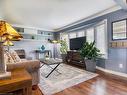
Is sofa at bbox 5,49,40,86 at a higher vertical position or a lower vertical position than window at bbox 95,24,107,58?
lower

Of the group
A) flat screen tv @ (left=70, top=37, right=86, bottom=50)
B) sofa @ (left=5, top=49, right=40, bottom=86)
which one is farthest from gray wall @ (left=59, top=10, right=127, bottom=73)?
sofa @ (left=5, top=49, right=40, bottom=86)

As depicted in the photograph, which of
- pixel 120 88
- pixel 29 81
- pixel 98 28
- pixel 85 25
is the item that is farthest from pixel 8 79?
pixel 85 25

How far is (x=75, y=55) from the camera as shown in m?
5.46

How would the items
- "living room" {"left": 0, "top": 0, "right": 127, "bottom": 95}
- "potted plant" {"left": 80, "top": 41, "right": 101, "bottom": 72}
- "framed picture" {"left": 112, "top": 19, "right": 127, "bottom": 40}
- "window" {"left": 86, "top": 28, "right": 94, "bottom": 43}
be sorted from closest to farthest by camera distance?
"living room" {"left": 0, "top": 0, "right": 127, "bottom": 95} → "framed picture" {"left": 112, "top": 19, "right": 127, "bottom": 40} → "potted plant" {"left": 80, "top": 41, "right": 101, "bottom": 72} → "window" {"left": 86, "top": 28, "right": 94, "bottom": 43}

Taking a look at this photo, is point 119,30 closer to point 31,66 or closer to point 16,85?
point 31,66

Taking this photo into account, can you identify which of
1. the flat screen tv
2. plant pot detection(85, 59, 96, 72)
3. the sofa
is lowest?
plant pot detection(85, 59, 96, 72)

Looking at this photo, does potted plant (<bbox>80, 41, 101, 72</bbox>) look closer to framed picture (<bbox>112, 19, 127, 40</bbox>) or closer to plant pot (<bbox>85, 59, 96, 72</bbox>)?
plant pot (<bbox>85, 59, 96, 72</bbox>)

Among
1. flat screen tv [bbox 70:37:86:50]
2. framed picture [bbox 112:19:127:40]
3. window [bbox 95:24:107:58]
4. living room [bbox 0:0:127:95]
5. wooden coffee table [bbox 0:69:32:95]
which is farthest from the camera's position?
flat screen tv [bbox 70:37:86:50]

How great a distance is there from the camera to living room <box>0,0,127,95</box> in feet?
4.78

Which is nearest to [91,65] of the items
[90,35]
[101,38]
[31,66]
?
[101,38]

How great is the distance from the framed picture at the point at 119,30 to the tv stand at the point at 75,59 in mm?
1774

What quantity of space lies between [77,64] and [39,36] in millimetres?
3640

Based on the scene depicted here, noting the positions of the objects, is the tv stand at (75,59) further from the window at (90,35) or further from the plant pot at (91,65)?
Result: the window at (90,35)

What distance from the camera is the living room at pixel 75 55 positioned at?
4.78ft
